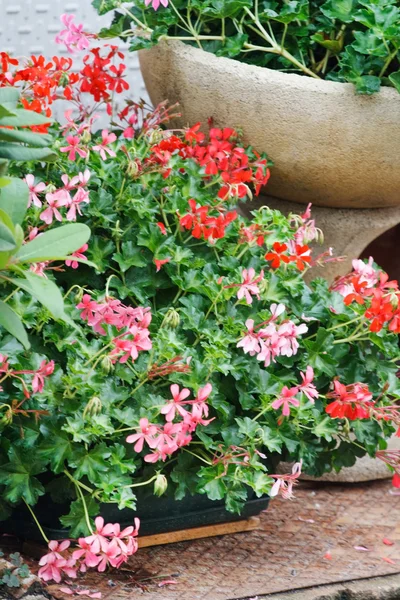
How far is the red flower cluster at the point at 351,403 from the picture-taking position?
187cm

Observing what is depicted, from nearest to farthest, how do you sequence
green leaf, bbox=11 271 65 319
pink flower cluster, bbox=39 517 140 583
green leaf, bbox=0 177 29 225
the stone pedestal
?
green leaf, bbox=11 271 65 319 → green leaf, bbox=0 177 29 225 → pink flower cluster, bbox=39 517 140 583 → the stone pedestal

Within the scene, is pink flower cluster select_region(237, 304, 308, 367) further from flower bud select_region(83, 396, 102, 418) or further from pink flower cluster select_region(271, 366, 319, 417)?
flower bud select_region(83, 396, 102, 418)

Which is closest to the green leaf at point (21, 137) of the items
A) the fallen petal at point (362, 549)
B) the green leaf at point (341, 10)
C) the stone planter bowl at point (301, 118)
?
the stone planter bowl at point (301, 118)

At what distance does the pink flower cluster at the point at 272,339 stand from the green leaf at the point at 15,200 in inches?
23.0

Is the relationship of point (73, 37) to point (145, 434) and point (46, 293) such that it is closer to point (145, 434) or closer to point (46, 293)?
point (145, 434)

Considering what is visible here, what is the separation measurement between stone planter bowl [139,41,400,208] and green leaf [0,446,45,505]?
985 millimetres

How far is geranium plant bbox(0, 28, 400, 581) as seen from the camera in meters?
1.71

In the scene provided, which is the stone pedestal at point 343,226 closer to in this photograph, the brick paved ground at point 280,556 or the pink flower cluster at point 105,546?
the brick paved ground at point 280,556

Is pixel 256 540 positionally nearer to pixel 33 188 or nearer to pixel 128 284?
pixel 128 284

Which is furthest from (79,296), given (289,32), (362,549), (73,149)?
(289,32)

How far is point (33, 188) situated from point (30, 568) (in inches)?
28.9

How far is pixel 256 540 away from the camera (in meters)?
2.13

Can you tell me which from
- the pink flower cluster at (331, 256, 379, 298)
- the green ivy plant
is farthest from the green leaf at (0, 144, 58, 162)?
the pink flower cluster at (331, 256, 379, 298)

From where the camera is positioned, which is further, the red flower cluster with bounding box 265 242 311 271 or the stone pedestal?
the stone pedestal
